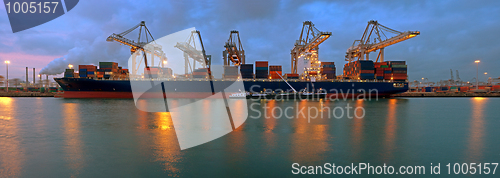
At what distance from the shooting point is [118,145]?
729 cm

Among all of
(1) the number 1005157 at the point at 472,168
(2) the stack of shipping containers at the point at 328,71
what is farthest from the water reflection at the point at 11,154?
(2) the stack of shipping containers at the point at 328,71

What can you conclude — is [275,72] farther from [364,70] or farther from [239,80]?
[364,70]

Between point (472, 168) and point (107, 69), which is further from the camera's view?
point (107, 69)

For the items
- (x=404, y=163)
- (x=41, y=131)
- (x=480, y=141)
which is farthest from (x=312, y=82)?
(x=41, y=131)

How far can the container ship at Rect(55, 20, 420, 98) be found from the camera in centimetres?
3347

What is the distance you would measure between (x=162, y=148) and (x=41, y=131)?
296 inches

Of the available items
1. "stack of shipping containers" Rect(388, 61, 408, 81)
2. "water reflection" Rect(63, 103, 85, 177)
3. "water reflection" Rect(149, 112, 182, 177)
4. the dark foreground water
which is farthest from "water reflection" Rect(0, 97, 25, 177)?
"stack of shipping containers" Rect(388, 61, 408, 81)

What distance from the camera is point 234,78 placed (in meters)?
36.7

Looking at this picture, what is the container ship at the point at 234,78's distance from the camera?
110 feet

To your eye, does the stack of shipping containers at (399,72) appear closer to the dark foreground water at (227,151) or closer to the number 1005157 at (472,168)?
the dark foreground water at (227,151)

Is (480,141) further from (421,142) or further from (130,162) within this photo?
(130,162)

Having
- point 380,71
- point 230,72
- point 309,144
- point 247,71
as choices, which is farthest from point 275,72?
point 309,144

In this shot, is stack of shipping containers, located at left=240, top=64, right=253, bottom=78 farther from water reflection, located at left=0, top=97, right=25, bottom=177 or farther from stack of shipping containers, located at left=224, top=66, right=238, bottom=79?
water reflection, located at left=0, top=97, right=25, bottom=177

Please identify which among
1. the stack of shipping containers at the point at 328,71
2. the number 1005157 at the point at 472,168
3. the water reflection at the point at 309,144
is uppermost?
the stack of shipping containers at the point at 328,71
